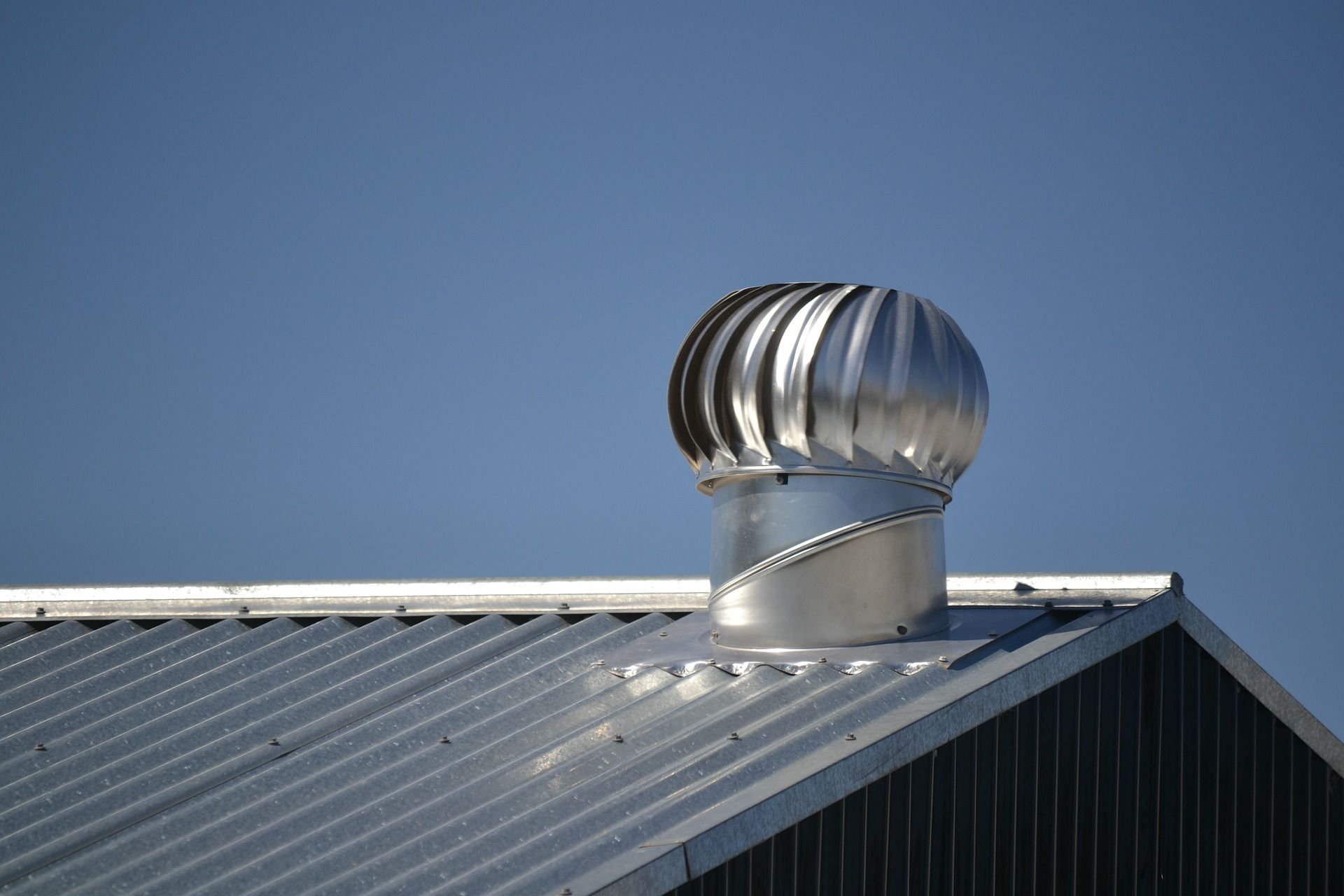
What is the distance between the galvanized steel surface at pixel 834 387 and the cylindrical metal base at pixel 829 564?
106 millimetres

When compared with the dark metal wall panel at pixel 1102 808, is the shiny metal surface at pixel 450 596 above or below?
above

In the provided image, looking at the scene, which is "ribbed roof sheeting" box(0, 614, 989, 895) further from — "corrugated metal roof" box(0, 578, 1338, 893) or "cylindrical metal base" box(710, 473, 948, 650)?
"cylindrical metal base" box(710, 473, 948, 650)

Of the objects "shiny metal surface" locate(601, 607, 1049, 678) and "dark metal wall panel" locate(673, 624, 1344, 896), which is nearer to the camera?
"dark metal wall panel" locate(673, 624, 1344, 896)

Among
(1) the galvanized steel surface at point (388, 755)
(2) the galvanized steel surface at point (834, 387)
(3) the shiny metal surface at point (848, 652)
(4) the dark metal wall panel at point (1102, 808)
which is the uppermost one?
(2) the galvanized steel surface at point (834, 387)

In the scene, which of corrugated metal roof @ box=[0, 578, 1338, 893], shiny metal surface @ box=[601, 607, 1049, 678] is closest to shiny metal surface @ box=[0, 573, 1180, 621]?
corrugated metal roof @ box=[0, 578, 1338, 893]

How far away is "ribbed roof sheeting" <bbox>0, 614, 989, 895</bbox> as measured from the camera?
420cm

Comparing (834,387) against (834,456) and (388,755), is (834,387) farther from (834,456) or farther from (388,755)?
(388,755)

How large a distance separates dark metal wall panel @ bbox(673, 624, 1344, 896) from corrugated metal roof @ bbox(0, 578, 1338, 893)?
0.65 ft

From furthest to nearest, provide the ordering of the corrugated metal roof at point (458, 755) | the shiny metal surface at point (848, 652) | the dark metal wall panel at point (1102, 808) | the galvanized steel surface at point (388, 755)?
the shiny metal surface at point (848, 652), the dark metal wall panel at point (1102, 808), the galvanized steel surface at point (388, 755), the corrugated metal roof at point (458, 755)

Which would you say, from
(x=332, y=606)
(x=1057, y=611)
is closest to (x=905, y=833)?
(x=1057, y=611)

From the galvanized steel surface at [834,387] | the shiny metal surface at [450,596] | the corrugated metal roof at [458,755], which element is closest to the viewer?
the corrugated metal roof at [458,755]

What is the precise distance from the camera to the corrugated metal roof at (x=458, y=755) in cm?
403

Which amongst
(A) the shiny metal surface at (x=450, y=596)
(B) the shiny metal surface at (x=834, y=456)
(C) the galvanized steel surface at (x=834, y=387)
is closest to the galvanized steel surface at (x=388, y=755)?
(A) the shiny metal surface at (x=450, y=596)

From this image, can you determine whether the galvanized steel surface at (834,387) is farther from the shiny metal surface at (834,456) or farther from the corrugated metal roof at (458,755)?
the corrugated metal roof at (458,755)
